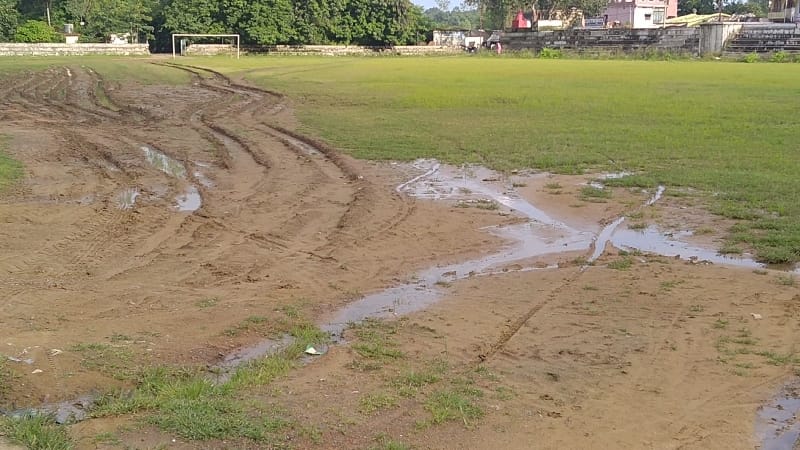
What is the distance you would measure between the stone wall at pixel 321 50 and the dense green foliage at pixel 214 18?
78 cm

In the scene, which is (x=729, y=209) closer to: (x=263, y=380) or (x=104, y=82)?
(x=263, y=380)

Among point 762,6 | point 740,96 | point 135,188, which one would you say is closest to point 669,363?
point 135,188

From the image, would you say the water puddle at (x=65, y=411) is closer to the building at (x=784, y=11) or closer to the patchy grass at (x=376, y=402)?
the patchy grass at (x=376, y=402)

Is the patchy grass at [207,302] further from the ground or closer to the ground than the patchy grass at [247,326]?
further from the ground

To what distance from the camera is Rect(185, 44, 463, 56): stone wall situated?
65938mm

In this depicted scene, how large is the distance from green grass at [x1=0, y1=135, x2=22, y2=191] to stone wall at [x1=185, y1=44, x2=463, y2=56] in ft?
166

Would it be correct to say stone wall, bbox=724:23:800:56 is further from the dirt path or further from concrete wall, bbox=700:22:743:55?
the dirt path

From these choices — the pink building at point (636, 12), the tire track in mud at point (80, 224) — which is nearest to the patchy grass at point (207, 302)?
the tire track in mud at point (80, 224)

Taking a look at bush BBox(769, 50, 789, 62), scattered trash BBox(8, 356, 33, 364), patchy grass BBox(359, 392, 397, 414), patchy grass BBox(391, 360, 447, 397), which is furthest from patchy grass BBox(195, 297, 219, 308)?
bush BBox(769, 50, 789, 62)

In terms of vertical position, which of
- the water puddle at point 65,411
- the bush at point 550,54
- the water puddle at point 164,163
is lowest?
the water puddle at point 65,411

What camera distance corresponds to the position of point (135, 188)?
515 inches

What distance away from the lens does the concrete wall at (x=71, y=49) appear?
56656 millimetres

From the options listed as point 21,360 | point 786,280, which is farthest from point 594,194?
point 21,360

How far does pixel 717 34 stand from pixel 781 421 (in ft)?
206
